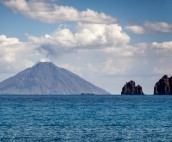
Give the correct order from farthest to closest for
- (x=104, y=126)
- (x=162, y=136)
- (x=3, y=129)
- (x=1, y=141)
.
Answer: (x=104, y=126), (x=3, y=129), (x=162, y=136), (x=1, y=141)

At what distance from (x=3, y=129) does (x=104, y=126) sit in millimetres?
17769

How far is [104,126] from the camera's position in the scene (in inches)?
2736

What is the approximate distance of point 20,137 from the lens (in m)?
54.9

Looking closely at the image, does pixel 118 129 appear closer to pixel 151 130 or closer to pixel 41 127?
pixel 151 130

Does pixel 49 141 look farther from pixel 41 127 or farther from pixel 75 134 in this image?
pixel 41 127

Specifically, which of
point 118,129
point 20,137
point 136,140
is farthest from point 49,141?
point 118,129

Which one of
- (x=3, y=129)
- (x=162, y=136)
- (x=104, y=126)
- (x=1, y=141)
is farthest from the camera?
(x=104, y=126)

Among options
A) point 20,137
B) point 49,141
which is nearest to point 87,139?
point 49,141

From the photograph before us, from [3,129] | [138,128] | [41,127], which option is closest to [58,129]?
[41,127]

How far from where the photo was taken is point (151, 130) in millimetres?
64250

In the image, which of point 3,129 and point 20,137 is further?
point 3,129

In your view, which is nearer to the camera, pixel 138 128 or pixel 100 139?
pixel 100 139

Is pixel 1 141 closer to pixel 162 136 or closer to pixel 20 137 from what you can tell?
pixel 20 137

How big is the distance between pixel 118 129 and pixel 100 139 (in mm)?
11584
